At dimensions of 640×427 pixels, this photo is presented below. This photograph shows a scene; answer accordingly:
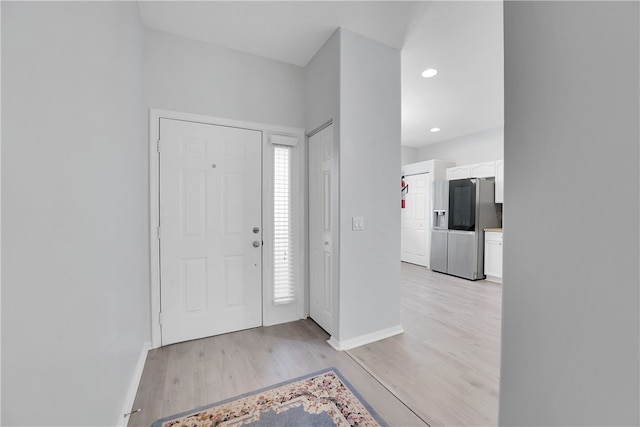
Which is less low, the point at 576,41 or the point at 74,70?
the point at 74,70

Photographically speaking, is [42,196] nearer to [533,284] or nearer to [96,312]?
[96,312]

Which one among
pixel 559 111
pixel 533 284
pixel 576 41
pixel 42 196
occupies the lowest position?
pixel 533 284

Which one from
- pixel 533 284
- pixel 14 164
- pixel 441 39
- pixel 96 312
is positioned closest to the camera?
pixel 533 284

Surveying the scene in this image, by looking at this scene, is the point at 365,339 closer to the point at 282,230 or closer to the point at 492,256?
the point at 282,230

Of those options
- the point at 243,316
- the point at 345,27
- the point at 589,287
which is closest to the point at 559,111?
the point at 589,287

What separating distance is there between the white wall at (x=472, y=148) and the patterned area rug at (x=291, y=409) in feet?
15.8

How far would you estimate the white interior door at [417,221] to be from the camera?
567 centimetres

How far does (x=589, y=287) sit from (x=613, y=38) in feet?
1.22

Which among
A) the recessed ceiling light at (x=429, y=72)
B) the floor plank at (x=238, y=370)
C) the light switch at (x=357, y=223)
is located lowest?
the floor plank at (x=238, y=370)

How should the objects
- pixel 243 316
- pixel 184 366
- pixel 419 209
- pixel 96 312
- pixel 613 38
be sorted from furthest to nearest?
pixel 419 209 < pixel 243 316 < pixel 184 366 < pixel 96 312 < pixel 613 38

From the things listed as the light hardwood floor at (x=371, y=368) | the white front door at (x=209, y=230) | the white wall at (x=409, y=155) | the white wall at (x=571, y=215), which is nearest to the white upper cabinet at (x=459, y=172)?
the white wall at (x=409, y=155)

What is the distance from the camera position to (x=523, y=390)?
537 millimetres

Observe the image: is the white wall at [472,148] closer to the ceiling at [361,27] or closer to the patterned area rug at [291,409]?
the ceiling at [361,27]

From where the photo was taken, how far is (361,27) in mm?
2291
